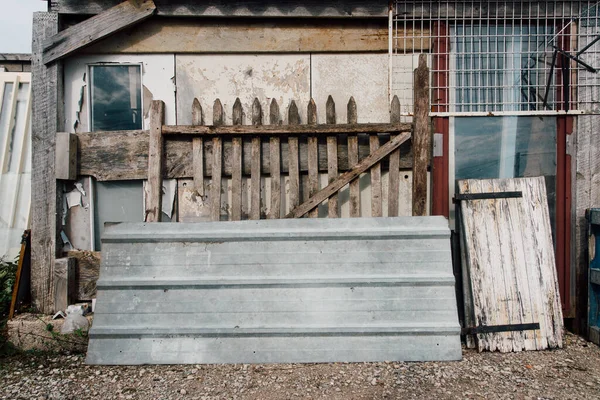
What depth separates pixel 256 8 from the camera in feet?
11.5

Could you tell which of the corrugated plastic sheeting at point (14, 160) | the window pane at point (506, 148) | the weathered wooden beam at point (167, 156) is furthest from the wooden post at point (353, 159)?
the corrugated plastic sheeting at point (14, 160)

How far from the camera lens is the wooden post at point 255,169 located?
328cm

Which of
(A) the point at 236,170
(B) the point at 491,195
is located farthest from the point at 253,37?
(B) the point at 491,195

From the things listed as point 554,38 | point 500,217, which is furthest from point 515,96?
point 500,217

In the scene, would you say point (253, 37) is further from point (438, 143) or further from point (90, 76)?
point (438, 143)

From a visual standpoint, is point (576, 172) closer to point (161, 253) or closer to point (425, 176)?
point (425, 176)

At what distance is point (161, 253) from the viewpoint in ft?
9.93

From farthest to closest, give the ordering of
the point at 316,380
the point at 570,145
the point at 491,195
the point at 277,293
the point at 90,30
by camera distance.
A: the point at 570,145, the point at 90,30, the point at 491,195, the point at 277,293, the point at 316,380

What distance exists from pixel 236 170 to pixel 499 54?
281cm

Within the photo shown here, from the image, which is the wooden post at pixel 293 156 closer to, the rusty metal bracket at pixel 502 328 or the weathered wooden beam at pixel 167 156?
the weathered wooden beam at pixel 167 156

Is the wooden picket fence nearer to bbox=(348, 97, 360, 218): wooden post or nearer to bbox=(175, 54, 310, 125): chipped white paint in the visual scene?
bbox=(348, 97, 360, 218): wooden post

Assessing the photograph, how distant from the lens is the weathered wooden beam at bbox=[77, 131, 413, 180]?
11.2 ft

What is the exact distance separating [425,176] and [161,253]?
235cm

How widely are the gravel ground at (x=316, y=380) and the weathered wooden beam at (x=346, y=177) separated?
127 cm
